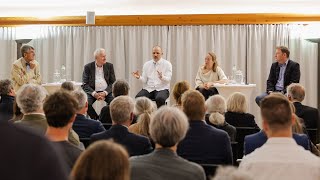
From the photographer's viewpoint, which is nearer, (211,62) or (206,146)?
(206,146)

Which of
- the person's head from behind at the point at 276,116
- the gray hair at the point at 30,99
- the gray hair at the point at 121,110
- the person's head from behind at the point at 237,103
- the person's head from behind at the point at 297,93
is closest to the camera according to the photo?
the person's head from behind at the point at 276,116

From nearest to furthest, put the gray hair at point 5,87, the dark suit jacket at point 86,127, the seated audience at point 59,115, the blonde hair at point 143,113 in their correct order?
the seated audience at point 59,115 < the blonde hair at point 143,113 < the dark suit jacket at point 86,127 < the gray hair at point 5,87

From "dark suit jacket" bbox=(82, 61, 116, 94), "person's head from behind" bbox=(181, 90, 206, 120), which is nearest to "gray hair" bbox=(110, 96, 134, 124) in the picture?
"person's head from behind" bbox=(181, 90, 206, 120)

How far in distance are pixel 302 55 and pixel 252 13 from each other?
1.19 metres

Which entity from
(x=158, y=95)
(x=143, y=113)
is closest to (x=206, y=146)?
(x=143, y=113)

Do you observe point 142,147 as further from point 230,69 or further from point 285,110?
point 230,69

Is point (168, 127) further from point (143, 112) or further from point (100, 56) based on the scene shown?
point (100, 56)

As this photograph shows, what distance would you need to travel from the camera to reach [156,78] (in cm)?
862

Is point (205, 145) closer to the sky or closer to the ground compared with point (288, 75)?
closer to the ground

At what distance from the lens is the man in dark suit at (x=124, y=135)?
11.5 feet

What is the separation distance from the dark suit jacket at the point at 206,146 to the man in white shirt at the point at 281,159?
0.98 meters

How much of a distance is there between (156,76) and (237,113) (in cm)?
361

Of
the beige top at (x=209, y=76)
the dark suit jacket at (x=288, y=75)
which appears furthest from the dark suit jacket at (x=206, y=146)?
the beige top at (x=209, y=76)

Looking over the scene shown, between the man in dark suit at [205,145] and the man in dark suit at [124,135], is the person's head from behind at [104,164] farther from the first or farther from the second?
the man in dark suit at [205,145]
